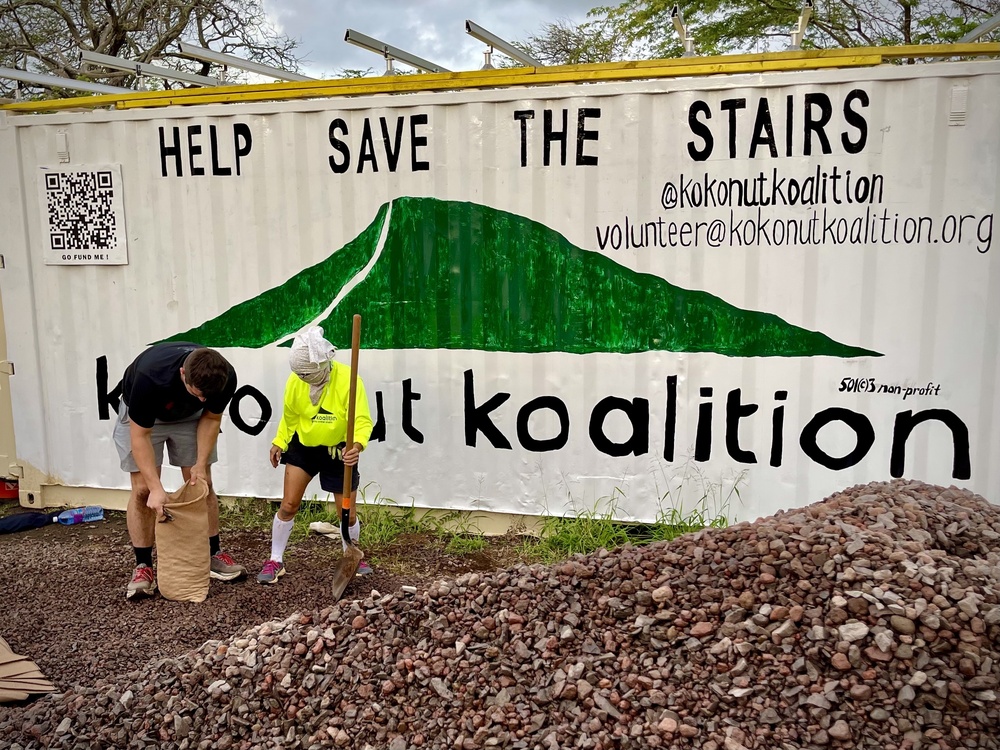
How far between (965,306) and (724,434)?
1572 millimetres

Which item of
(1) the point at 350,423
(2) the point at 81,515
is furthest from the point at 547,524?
(2) the point at 81,515

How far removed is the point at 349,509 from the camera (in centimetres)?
487

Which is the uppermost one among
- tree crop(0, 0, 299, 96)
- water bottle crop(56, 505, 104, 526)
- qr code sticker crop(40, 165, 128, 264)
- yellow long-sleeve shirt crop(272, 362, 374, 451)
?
tree crop(0, 0, 299, 96)

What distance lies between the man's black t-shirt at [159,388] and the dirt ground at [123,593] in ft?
3.59

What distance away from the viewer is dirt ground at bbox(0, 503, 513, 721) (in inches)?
165

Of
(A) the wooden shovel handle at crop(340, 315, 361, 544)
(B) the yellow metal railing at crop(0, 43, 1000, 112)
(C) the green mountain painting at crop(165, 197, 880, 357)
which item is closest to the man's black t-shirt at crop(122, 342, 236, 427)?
(A) the wooden shovel handle at crop(340, 315, 361, 544)

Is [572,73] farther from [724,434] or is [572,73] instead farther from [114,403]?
[114,403]

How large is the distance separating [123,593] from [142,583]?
0.72 feet

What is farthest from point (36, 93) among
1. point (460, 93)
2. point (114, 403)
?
point (460, 93)

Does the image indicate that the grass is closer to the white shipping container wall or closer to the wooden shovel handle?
the white shipping container wall

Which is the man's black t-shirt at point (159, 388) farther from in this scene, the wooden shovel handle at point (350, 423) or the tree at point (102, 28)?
the tree at point (102, 28)

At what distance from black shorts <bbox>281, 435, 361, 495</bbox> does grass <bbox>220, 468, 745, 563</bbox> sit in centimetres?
64

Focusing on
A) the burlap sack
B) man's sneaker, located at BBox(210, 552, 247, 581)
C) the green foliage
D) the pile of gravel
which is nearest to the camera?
the pile of gravel

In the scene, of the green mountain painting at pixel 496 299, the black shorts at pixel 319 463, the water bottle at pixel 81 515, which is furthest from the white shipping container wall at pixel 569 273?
the black shorts at pixel 319 463
